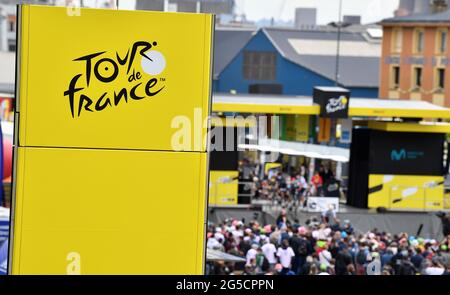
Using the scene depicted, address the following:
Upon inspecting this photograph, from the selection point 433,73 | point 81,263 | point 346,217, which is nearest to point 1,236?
point 81,263

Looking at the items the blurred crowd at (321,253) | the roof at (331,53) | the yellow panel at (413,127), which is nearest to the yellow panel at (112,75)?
the blurred crowd at (321,253)

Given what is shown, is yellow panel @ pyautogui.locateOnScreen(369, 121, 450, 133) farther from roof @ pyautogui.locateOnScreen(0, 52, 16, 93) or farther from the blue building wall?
the blue building wall

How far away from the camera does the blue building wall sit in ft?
267

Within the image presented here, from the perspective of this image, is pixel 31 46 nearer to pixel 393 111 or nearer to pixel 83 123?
pixel 83 123

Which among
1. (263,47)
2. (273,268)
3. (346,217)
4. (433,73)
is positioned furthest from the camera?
(263,47)

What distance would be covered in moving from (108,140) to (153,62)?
0.51m

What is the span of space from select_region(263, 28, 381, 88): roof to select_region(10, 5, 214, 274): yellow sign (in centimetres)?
7447

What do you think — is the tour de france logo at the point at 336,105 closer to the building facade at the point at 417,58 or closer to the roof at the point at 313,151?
the roof at the point at 313,151

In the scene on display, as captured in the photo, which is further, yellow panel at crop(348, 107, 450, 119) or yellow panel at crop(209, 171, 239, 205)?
yellow panel at crop(348, 107, 450, 119)

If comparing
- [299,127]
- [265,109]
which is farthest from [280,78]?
[265,109]

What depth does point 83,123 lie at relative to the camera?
21.5 feet

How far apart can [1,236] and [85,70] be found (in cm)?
718

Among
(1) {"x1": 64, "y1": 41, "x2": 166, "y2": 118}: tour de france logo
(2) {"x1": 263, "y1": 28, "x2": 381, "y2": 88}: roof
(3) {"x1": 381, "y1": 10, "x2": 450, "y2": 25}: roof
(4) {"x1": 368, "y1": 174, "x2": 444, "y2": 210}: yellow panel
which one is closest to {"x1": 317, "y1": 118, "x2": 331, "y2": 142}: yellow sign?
(4) {"x1": 368, "y1": 174, "x2": 444, "y2": 210}: yellow panel

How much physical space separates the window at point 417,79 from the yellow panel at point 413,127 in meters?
43.4
